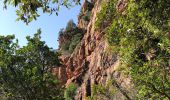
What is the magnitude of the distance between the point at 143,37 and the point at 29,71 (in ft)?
66.9

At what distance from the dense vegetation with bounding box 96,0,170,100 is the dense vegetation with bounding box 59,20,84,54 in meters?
67.1

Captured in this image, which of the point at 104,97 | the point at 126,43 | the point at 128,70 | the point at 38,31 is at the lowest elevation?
the point at 104,97

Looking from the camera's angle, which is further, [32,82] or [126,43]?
[32,82]

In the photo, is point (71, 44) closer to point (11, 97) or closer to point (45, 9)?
point (11, 97)

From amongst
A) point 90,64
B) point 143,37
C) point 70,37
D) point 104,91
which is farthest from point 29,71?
point 70,37

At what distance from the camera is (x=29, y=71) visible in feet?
124

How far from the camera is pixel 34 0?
10195 millimetres

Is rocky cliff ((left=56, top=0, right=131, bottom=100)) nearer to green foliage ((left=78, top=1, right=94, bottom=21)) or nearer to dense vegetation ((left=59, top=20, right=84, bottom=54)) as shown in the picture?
green foliage ((left=78, top=1, right=94, bottom=21))

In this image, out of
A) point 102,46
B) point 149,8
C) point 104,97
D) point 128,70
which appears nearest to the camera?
point 149,8

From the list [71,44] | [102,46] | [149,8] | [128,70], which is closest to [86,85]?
[102,46]

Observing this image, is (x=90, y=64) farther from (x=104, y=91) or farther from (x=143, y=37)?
(x=143, y=37)

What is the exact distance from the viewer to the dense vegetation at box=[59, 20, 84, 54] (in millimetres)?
90713

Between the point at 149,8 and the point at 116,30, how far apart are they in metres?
6.29

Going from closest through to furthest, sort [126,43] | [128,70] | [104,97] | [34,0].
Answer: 1. [34,0]
2. [126,43]
3. [128,70]
4. [104,97]
